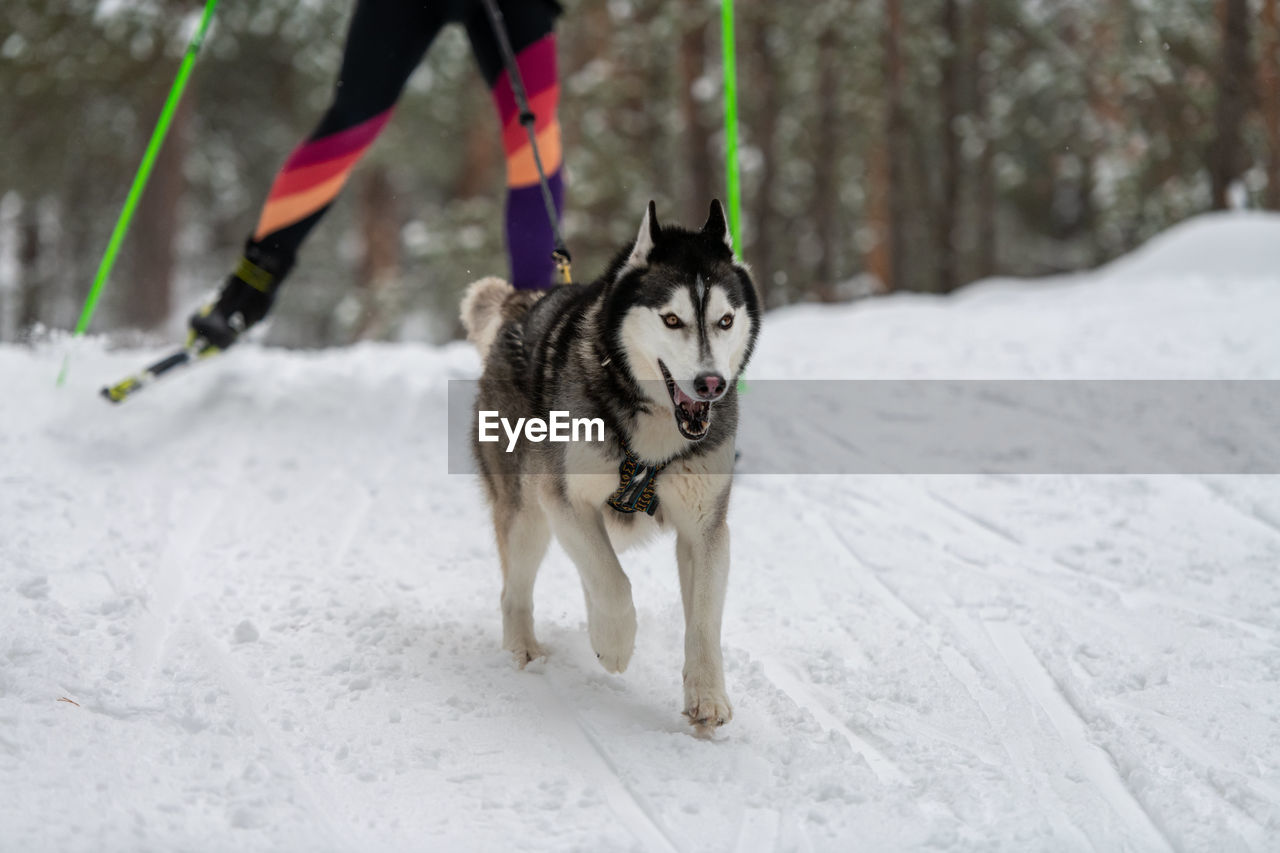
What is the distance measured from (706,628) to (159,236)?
13.3 m

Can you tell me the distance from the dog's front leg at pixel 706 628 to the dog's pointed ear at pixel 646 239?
2.91 ft

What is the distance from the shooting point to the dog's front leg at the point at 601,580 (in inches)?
129

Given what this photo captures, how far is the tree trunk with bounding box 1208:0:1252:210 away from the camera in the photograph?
13180mm

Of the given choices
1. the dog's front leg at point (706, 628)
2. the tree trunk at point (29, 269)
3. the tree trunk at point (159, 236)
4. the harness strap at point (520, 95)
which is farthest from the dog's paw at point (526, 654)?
the tree trunk at point (29, 269)

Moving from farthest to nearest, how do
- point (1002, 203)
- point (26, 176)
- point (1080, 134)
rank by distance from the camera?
point (1002, 203), point (1080, 134), point (26, 176)

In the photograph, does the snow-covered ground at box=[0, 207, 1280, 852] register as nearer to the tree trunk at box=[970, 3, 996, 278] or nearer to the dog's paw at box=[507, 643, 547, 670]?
the dog's paw at box=[507, 643, 547, 670]

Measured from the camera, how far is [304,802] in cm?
264

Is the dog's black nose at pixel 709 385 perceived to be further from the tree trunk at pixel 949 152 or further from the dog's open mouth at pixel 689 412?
the tree trunk at pixel 949 152

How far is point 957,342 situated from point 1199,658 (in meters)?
4.71

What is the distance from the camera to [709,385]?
2887 millimetres

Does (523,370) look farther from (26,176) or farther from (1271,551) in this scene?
(26,176)

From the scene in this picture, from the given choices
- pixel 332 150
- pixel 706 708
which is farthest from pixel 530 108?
pixel 706 708

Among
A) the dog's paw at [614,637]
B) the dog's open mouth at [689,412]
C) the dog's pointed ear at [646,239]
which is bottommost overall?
the dog's paw at [614,637]

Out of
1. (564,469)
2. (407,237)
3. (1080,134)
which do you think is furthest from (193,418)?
(1080,134)
